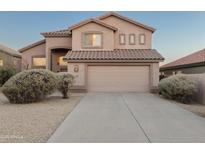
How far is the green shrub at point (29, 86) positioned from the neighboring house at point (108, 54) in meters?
5.44

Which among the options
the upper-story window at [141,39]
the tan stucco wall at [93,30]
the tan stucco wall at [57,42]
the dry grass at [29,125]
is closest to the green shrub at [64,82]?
the dry grass at [29,125]

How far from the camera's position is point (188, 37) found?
22.1 meters

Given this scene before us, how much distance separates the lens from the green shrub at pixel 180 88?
476 inches

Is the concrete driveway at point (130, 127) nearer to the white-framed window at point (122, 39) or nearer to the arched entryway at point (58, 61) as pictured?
the white-framed window at point (122, 39)

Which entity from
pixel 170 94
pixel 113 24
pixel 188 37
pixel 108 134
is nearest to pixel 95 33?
pixel 113 24

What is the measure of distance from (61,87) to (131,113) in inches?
236

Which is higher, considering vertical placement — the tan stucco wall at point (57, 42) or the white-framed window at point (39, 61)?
the tan stucco wall at point (57, 42)

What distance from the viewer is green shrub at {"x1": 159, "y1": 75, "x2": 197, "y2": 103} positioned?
39.6 feet

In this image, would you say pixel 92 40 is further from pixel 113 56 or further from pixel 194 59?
pixel 194 59

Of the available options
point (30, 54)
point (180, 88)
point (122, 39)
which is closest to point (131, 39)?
point (122, 39)

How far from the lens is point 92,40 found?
18.3 m

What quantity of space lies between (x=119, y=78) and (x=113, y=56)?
2.00 meters

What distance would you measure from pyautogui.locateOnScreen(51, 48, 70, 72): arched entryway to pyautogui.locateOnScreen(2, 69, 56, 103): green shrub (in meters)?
9.44
